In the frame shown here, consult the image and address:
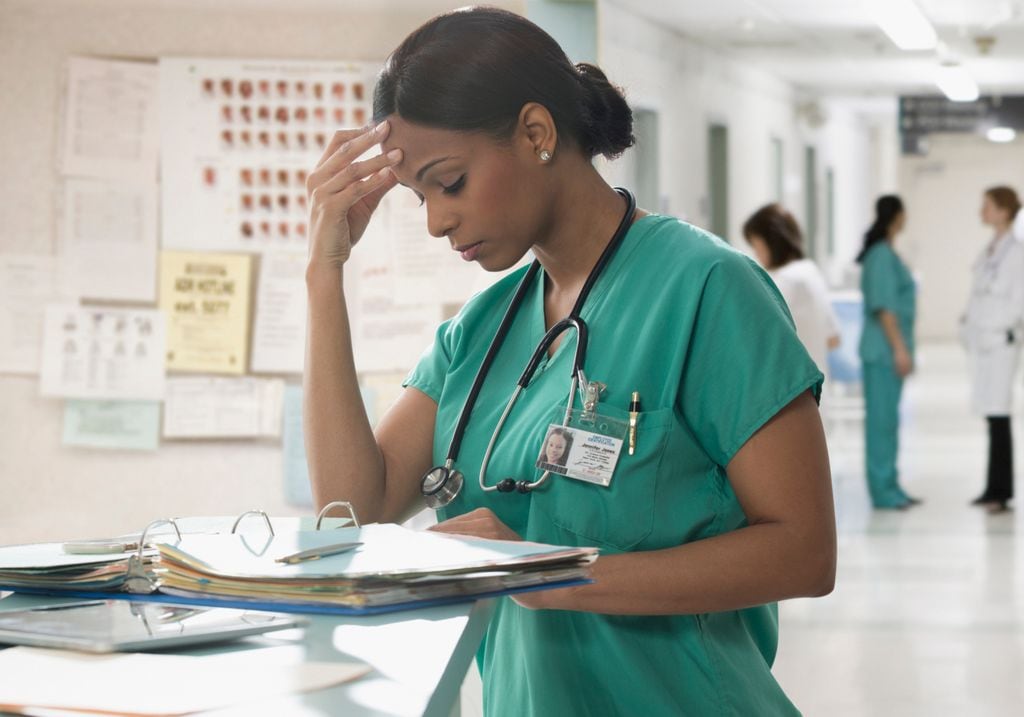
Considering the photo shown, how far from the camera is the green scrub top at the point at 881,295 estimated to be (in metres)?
6.63

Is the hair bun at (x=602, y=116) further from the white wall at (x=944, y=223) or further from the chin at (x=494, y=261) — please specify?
the white wall at (x=944, y=223)

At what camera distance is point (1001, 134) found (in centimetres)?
1700

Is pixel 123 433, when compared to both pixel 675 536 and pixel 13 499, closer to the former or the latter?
pixel 13 499

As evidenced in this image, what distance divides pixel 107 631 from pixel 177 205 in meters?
2.06

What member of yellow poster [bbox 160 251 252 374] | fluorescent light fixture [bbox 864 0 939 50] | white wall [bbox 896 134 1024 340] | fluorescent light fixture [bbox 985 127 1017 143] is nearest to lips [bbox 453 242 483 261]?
yellow poster [bbox 160 251 252 374]

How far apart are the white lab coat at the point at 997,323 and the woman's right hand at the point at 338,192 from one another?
559 centimetres

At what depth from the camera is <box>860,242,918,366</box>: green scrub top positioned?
6.63 m

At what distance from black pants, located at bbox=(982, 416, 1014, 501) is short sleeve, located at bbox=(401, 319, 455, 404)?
5.56 m

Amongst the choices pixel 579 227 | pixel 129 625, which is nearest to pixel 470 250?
pixel 579 227

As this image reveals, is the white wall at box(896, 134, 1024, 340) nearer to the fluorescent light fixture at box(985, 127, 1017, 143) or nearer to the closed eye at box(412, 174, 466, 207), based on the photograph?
the fluorescent light fixture at box(985, 127, 1017, 143)

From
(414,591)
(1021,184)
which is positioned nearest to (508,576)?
(414,591)

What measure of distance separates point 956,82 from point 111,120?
10.6 m

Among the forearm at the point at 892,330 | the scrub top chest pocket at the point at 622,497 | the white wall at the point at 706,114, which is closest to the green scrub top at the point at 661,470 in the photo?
the scrub top chest pocket at the point at 622,497

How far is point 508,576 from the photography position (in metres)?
1.08
